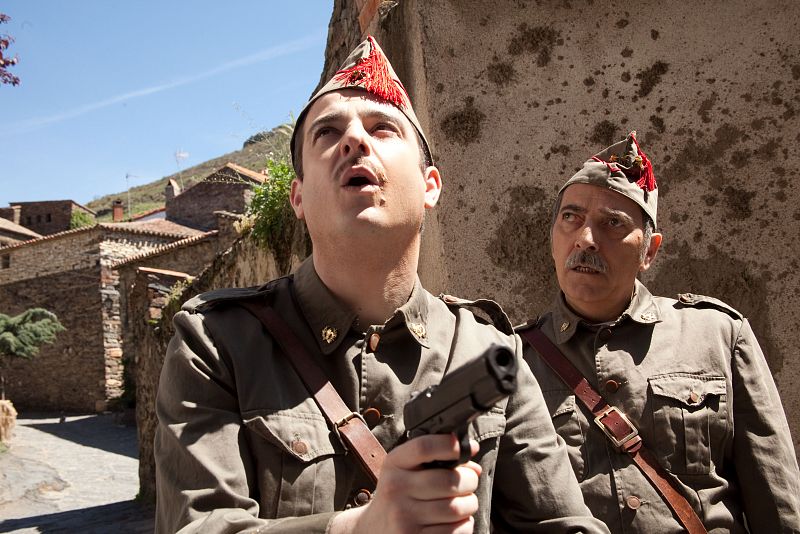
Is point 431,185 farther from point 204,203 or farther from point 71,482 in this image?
point 204,203

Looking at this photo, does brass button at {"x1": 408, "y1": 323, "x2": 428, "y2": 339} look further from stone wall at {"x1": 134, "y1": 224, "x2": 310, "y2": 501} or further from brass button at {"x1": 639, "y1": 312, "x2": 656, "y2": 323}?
stone wall at {"x1": 134, "y1": 224, "x2": 310, "y2": 501}

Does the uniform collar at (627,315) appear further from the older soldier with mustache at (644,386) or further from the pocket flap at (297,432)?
the pocket flap at (297,432)

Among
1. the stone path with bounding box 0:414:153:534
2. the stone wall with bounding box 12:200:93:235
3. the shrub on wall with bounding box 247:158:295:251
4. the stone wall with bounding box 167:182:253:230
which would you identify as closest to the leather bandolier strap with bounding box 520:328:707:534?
the shrub on wall with bounding box 247:158:295:251

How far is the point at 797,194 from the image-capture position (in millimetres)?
3539

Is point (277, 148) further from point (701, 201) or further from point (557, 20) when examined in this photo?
point (701, 201)

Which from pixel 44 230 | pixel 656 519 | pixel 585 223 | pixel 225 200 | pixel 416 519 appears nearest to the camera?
pixel 416 519

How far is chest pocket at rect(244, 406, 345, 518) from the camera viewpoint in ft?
4.95

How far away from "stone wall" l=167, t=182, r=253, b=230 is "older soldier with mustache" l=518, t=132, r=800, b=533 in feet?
87.8

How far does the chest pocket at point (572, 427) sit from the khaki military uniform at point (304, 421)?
2.05 feet

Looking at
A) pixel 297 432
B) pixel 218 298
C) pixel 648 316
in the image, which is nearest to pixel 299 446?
pixel 297 432

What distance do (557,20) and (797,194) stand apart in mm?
1350

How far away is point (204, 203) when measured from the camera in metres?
30.7

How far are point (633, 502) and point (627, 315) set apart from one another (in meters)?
0.59

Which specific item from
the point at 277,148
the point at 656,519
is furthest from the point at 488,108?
the point at 277,148
